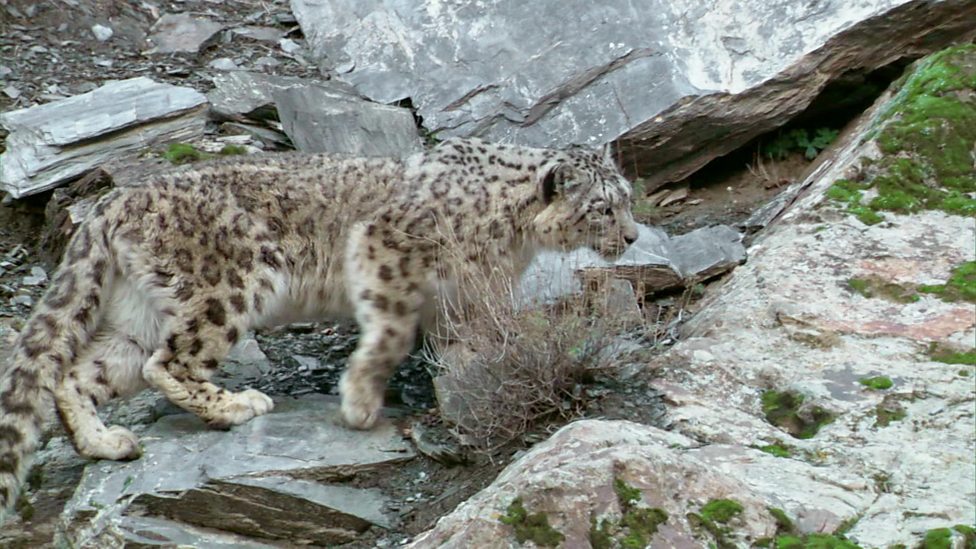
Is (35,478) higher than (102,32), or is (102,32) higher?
(102,32)

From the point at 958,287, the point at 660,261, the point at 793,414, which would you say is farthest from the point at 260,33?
the point at 793,414

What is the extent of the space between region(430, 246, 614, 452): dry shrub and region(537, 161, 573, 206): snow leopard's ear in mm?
809

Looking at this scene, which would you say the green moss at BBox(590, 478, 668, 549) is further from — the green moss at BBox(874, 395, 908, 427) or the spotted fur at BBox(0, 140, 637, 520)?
the spotted fur at BBox(0, 140, 637, 520)

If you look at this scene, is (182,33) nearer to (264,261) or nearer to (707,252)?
(264,261)

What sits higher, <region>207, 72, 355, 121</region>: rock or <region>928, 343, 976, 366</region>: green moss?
<region>207, 72, 355, 121</region>: rock

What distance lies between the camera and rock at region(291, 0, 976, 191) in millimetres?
9234

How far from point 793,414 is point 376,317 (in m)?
2.15

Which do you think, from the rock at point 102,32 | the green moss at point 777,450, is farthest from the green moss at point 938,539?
the rock at point 102,32

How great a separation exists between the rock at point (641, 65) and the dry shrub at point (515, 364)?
2.98 meters

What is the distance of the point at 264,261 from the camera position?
6.67 m

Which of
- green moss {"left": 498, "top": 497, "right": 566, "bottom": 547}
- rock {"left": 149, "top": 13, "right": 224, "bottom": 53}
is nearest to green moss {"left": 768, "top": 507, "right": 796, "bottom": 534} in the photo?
green moss {"left": 498, "top": 497, "right": 566, "bottom": 547}

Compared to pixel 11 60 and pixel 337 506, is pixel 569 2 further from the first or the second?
pixel 337 506

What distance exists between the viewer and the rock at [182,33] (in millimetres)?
10961

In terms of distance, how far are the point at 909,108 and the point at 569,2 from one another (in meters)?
3.13
